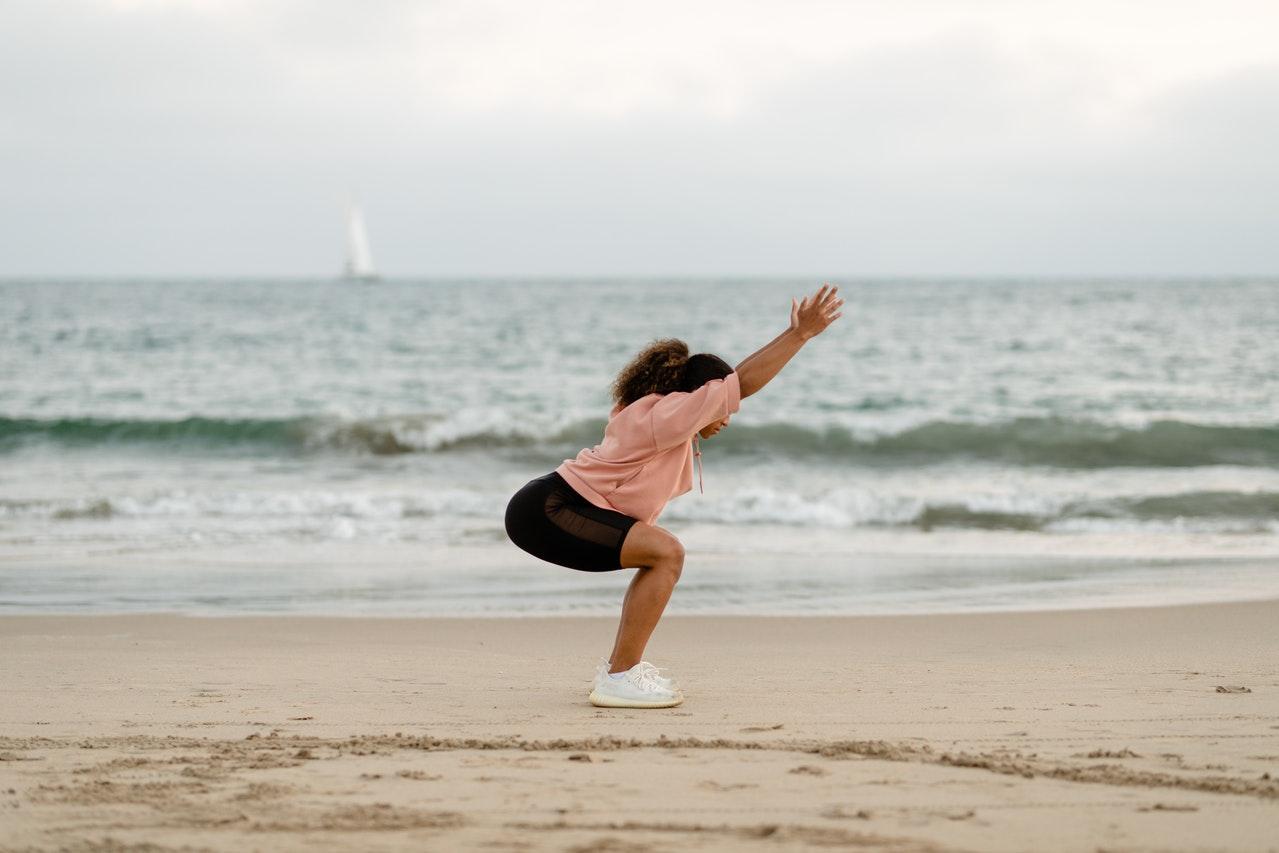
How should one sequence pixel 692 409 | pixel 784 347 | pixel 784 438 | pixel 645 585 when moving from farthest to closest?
pixel 784 438
pixel 645 585
pixel 784 347
pixel 692 409

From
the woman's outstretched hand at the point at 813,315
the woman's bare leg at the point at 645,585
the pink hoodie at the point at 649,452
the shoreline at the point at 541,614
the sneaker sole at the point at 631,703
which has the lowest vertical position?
the shoreline at the point at 541,614

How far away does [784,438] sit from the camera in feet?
58.3

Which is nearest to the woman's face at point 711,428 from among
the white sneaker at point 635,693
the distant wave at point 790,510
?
the white sneaker at point 635,693

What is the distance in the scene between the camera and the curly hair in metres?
4.52

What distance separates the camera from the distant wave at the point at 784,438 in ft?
53.7

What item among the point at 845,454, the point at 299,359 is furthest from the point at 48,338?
the point at 845,454

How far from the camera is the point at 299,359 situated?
28.5 m

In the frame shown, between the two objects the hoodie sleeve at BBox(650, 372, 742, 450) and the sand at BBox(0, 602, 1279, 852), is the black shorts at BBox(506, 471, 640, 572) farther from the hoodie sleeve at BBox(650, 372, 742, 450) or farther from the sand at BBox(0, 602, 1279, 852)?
the sand at BBox(0, 602, 1279, 852)

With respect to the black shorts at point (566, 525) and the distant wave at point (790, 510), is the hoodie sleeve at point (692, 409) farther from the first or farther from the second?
the distant wave at point (790, 510)

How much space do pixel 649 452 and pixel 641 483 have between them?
0.15 meters

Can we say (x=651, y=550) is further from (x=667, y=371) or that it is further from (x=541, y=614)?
(x=541, y=614)

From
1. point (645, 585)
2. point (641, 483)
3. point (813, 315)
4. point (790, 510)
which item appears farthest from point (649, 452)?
point (790, 510)

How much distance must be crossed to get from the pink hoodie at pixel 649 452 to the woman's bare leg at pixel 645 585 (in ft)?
0.33

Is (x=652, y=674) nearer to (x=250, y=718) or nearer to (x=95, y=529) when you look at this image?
(x=250, y=718)
